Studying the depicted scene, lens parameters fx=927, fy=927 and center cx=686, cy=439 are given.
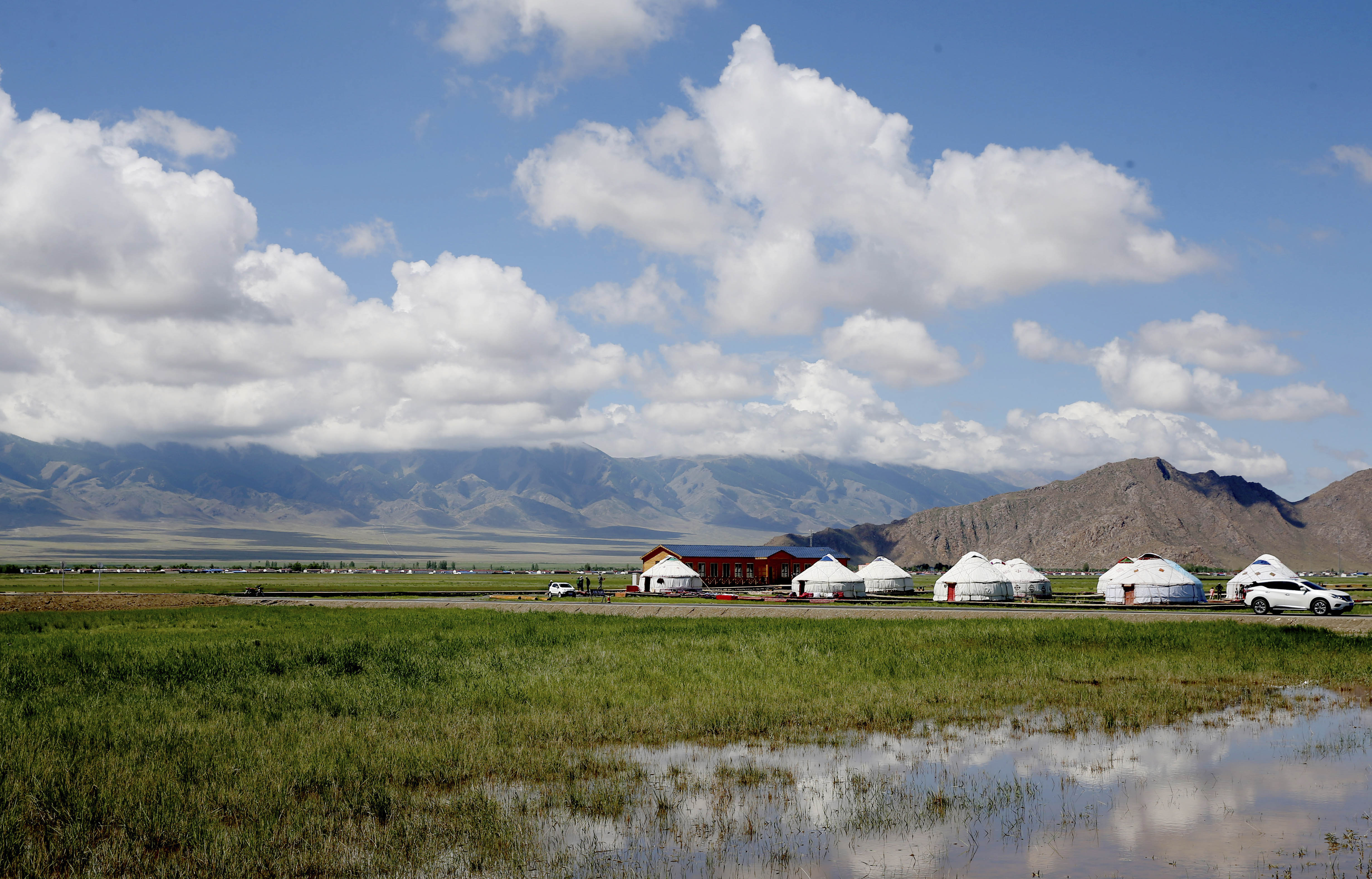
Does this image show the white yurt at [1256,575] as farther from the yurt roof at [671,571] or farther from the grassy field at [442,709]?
the yurt roof at [671,571]

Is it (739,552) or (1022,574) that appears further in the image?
(739,552)

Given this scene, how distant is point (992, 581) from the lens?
85.7 metres

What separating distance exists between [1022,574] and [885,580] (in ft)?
58.1

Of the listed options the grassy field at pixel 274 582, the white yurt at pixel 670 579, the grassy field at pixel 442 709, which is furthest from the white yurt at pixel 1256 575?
the grassy field at pixel 274 582

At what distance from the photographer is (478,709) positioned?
2305 centimetres

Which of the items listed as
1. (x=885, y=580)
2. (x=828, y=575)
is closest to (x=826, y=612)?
(x=828, y=575)

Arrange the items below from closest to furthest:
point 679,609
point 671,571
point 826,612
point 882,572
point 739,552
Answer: point 826,612
point 679,609
point 671,571
point 882,572
point 739,552

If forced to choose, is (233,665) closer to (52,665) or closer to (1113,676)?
(52,665)

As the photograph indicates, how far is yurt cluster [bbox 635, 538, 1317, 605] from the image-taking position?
254ft

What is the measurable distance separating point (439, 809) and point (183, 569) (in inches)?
7880

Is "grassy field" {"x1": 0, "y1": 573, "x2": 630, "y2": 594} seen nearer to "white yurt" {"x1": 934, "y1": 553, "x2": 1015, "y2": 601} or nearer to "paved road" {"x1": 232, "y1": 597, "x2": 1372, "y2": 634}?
"paved road" {"x1": 232, "y1": 597, "x2": 1372, "y2": 634}

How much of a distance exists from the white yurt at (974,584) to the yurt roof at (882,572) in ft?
49.1

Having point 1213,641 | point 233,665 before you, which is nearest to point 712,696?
point 233,665

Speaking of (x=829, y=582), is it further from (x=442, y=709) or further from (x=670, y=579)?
(x=442, y=709)
